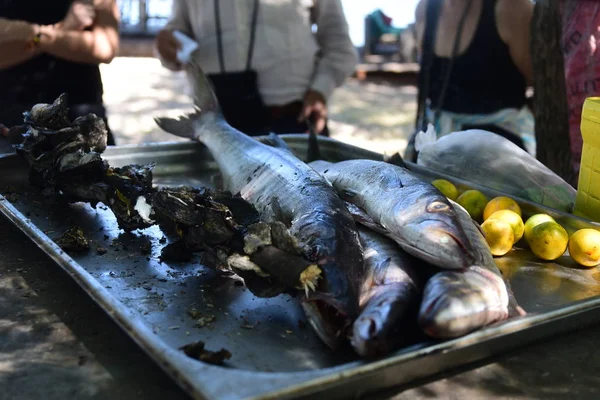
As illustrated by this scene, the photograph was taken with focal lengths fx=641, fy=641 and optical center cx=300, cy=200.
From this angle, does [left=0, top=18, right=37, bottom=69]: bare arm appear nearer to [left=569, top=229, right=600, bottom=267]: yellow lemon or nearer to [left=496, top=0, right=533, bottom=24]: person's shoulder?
[left=496, top=0, right=533, bottom=24]: person's shoulder

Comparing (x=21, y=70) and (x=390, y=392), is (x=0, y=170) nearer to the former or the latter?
(x=21, y=70)

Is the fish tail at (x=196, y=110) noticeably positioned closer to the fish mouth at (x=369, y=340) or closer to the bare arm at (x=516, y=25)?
the bare arm at (x=516, y=25)

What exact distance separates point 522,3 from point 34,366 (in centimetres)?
402

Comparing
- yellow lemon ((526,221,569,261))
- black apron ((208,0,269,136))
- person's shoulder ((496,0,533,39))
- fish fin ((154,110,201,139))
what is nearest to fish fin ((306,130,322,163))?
fish fin ((154,110,201,139))

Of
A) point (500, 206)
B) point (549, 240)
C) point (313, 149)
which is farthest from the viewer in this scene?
point (313, 149)

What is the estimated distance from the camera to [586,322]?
6.56 ft

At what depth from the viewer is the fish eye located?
6.91 feet

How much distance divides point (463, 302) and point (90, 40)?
3.31 metres

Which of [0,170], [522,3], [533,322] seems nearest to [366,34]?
[522,3]

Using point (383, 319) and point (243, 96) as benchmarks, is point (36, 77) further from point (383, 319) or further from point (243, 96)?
point (383, 319)

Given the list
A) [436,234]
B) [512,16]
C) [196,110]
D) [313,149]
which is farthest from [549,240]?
[512,16]

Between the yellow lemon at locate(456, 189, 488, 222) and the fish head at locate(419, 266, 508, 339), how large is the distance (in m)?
1.12

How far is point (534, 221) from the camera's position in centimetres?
266

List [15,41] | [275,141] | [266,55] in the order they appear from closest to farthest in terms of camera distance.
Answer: [275,141] < [15,41] < [266,55]
